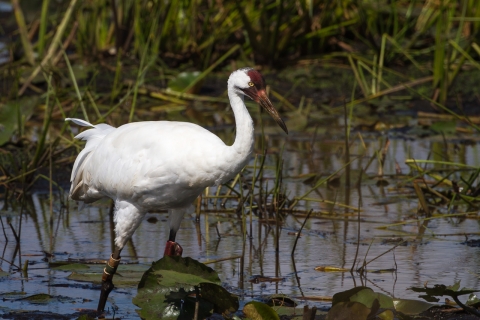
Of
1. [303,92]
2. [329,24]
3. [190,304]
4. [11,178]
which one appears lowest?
[190,304]

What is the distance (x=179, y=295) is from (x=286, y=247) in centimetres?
148

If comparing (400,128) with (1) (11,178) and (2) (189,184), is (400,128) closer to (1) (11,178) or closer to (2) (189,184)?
(1) (11,178)

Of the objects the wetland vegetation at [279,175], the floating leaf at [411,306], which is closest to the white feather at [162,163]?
the wetland vegetation at [279,175]

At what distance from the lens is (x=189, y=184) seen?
14.6 feet

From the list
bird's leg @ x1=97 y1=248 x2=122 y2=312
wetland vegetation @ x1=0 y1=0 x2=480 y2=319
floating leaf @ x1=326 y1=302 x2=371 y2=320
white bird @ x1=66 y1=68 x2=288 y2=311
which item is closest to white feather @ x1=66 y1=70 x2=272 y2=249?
white bird @ x1=66 y1=68 x2=288 y2=311

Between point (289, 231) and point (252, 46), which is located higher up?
point (252, 46)

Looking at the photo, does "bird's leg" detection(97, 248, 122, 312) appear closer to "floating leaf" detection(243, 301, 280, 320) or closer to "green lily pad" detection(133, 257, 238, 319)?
"green lily pad" detection(133, 257, 238, 319)

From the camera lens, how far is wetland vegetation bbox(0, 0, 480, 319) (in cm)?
462

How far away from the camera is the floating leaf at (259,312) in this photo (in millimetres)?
3820

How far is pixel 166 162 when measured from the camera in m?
4.43

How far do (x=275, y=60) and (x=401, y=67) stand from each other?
61.3 inches

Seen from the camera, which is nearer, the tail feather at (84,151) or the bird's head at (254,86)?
the bird's head at (254,86)

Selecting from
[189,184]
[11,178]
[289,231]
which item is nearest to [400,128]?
[289,231]

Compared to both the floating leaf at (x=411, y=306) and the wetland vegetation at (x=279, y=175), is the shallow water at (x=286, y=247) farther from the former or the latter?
the floating leaf at (x=411, y=306)
